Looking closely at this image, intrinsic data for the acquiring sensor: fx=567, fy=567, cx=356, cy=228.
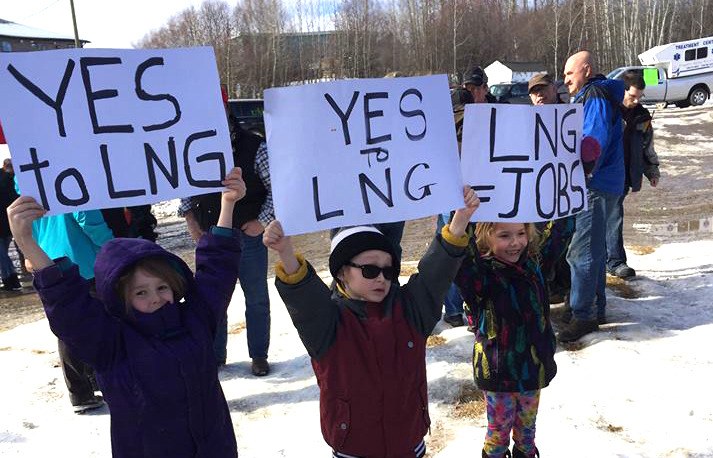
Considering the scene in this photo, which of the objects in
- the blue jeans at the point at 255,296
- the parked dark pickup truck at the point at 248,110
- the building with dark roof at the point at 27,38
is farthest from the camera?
the building with dark roof at the point at 27,38

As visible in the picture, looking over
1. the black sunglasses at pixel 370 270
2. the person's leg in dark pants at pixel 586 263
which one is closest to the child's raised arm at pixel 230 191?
the black sunglasses at pixel 370 270

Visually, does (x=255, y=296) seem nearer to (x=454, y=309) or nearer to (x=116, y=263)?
(x=454, y=309)

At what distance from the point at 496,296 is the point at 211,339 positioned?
47.6 inches

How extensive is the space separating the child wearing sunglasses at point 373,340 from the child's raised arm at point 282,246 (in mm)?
52

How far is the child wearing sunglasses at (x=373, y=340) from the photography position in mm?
2018

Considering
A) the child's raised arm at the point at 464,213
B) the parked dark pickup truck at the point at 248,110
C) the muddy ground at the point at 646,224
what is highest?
the parked dark pickup truck at the point at 248,110

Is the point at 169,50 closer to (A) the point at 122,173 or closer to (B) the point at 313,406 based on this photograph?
(A) the point at 122,173

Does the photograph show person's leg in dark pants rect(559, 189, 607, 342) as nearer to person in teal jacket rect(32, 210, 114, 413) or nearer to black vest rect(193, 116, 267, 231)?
black vest rect(193, 116, 267, 231)

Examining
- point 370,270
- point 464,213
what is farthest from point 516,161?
point 370,270

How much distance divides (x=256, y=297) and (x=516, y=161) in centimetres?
223

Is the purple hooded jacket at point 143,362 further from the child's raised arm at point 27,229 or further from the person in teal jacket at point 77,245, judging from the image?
the person in teal jacket at point 77,245

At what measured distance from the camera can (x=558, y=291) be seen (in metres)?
4.71

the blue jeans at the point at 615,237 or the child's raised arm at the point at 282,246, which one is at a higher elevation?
the child's raised arm at the point at 282,246

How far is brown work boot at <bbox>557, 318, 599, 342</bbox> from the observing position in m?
4.30
